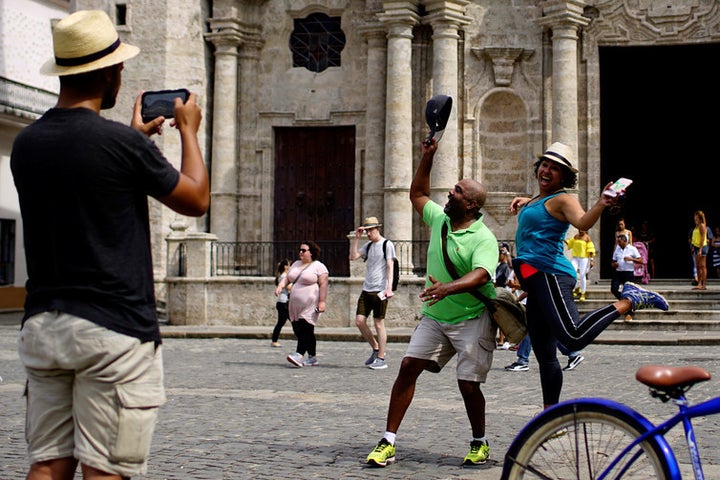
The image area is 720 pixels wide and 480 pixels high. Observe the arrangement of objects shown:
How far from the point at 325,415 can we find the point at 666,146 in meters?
22.7

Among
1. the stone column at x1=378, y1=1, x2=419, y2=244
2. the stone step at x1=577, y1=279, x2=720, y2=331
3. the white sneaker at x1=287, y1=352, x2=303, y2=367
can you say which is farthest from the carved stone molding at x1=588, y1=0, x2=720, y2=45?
the white sneaker at x1=287, y1=352, x2=303, y2=367

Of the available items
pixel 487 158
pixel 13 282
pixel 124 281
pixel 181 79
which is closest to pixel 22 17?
pixel 13 282

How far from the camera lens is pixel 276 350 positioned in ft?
54.8

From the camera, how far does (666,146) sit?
2942cm

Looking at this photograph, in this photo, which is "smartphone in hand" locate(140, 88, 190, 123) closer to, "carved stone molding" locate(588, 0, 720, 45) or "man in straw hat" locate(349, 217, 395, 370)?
"man in straw hat" locate(349, 217, 395, 370)

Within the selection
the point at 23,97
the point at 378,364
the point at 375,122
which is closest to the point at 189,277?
the point at 375,122

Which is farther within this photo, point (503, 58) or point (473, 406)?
point (503, 58)

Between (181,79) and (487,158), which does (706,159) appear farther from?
(181,79)

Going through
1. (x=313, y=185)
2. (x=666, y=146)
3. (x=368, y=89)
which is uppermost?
(x=368, y=89)

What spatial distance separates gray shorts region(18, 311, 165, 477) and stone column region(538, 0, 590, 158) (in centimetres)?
2011

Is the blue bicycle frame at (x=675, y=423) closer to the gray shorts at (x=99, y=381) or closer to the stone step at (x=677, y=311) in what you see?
the gray shorts at (x=99, y=381)

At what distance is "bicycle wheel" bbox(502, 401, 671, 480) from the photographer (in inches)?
151

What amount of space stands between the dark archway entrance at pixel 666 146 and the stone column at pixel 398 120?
24.4 feet

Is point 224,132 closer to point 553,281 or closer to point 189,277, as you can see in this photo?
point 189,277
